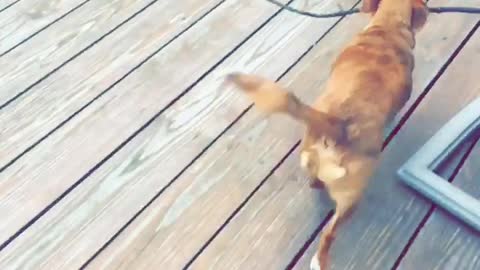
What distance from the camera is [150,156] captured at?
4.52 ft

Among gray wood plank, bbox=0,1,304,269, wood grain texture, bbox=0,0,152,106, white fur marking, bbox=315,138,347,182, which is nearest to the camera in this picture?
white fur marking, bbox=315,138,347,182

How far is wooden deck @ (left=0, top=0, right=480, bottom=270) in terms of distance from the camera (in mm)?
1227

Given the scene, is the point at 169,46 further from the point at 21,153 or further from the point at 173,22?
the point at 21,153

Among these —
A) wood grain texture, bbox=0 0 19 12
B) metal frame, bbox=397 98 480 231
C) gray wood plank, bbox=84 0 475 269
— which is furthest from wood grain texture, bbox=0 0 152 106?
metal frame, bbox=397 98 480 231

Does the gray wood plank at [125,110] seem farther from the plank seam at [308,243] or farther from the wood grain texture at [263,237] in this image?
the plank seam at [308,243]

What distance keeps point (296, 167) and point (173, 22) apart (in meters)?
0.54

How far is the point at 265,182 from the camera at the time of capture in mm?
1326

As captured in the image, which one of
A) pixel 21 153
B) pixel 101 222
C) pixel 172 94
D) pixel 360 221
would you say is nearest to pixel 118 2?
pixel 172 94

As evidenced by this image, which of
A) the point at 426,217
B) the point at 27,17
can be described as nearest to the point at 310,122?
the point at 426,217

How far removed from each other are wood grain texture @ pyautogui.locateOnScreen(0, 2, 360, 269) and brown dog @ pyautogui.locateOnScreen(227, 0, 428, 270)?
0.90 feet

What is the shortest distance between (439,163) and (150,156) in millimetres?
566

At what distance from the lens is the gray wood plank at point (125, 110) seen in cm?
131

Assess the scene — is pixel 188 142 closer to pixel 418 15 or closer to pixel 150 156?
pixel 150 156

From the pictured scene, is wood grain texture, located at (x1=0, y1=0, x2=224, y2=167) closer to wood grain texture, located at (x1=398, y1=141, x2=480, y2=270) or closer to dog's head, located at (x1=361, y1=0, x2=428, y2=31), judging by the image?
dog's head, located at (x1=361, y1=0, x2=428, y2=31)
